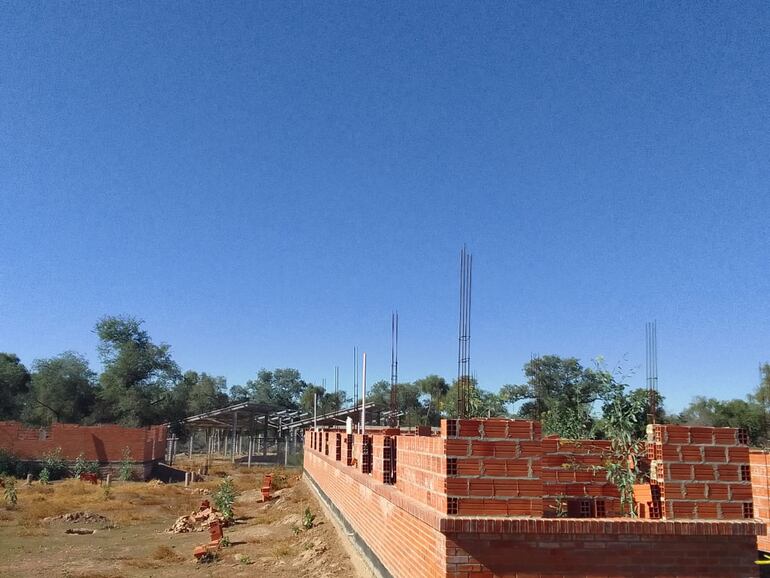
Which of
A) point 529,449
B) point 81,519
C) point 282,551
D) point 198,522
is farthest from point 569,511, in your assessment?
Result: point 81,519

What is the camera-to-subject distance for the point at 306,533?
1644cm

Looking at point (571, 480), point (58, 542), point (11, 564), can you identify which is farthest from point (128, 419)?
point (571, 480)

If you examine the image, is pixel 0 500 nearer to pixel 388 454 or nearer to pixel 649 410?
pixel 388 454

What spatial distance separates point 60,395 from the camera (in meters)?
51.3

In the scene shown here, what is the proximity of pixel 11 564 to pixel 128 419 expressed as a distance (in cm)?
3565

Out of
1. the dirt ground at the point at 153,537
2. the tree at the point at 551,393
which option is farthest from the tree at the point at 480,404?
the dirt ground at the point at 153,537

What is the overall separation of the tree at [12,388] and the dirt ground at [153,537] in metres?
25.9

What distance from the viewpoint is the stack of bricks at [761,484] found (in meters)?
6.84

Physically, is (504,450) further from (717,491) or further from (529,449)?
(717,491)

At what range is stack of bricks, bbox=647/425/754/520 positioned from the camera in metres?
6.24

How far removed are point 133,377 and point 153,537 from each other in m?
35.3

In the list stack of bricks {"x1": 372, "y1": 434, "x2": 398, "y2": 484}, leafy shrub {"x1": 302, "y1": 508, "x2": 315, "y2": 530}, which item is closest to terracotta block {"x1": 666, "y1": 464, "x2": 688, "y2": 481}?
stack of bricks {"x1": 372, "y1": 434, "x2": 398, "y2": 484}

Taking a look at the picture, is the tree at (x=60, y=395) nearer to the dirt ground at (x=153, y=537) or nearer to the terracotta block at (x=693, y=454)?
the dirt ground at (x=153, y=537)

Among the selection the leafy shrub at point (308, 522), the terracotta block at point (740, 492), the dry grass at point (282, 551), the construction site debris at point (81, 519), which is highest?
the terracotta block at point (740, 492)
